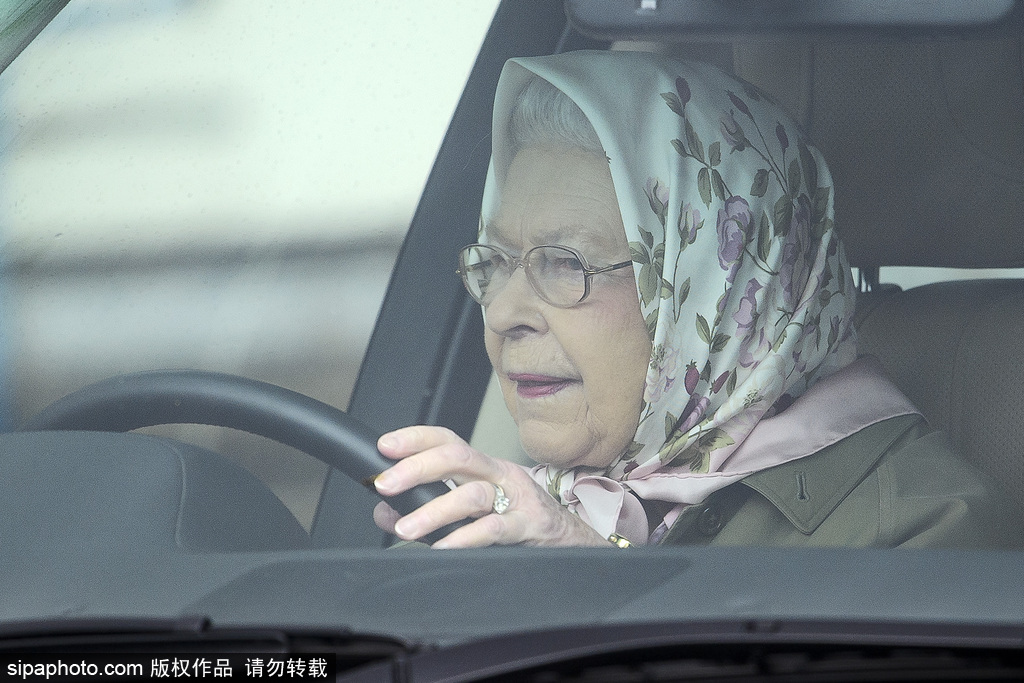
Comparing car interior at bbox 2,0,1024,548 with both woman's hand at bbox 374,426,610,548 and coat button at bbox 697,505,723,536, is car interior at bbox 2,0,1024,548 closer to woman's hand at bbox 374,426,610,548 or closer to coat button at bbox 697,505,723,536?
woman's hand at bbox 374,426,610,548

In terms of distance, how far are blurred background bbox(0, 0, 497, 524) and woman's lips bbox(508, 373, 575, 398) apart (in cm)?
34

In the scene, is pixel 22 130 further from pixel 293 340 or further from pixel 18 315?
pixel 293 340

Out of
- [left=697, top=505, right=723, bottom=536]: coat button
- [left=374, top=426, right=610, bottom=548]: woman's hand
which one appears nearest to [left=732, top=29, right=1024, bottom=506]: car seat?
[left=697, top=505, right=723, bottom=536]: coat button

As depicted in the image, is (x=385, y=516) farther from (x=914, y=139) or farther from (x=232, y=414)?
(x=914, y=139)

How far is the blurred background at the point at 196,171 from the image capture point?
0.99 meters

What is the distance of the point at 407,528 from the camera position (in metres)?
1.03

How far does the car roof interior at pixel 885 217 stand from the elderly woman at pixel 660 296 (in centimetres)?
6

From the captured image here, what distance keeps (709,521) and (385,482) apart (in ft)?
1.20

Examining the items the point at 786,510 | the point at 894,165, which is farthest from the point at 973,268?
the point at 786,510

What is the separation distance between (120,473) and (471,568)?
0.37 m

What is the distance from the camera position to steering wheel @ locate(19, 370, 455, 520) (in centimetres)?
103

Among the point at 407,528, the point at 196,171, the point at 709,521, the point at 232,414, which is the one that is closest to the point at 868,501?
the point at 709,521

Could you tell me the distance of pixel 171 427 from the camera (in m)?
1.08

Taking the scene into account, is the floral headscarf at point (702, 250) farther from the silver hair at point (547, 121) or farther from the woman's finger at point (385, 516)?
the woman's finger at point (385, 516)
